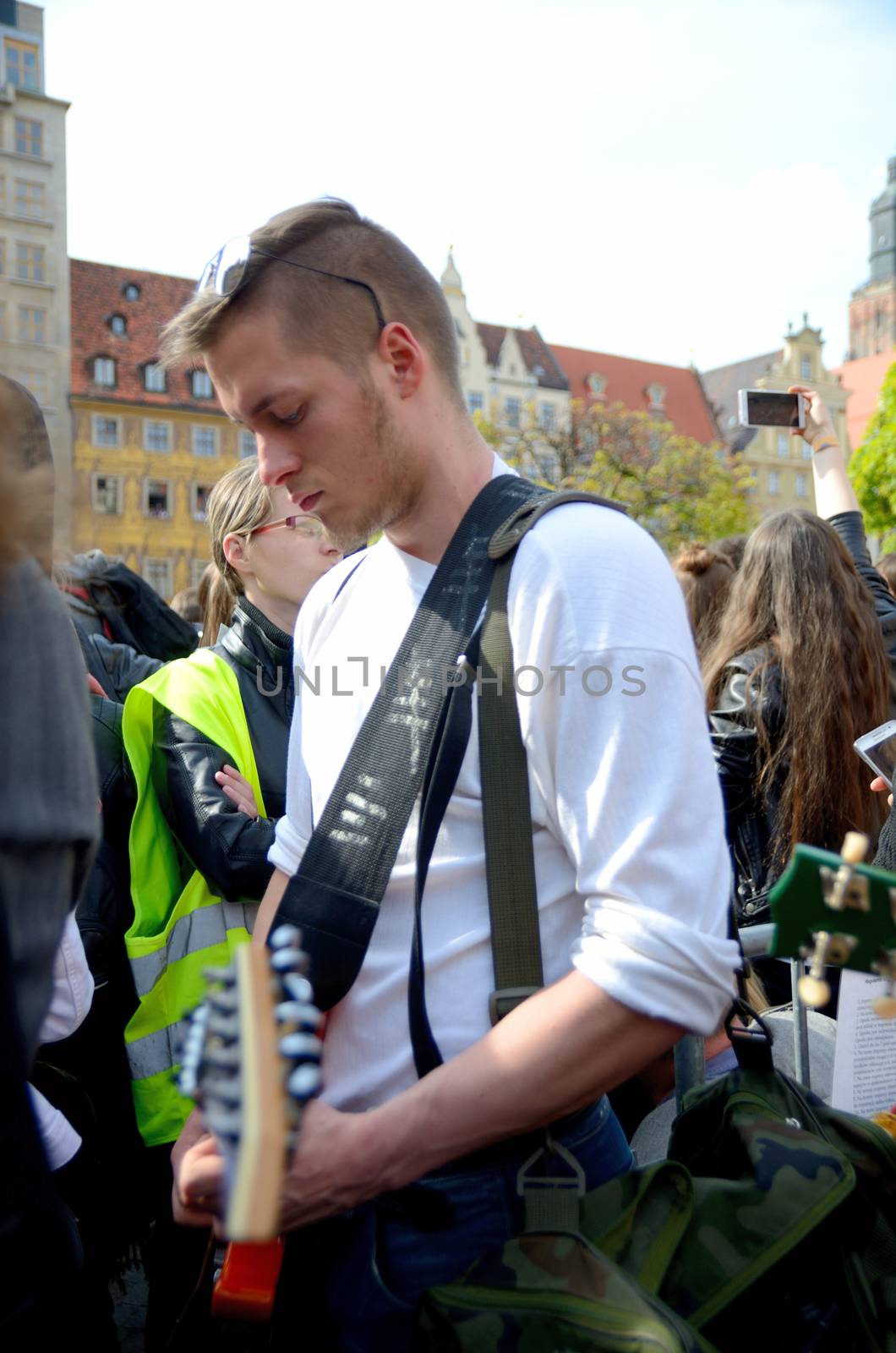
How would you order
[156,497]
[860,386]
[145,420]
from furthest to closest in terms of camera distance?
[860,386] < [156,497] < [145,420]

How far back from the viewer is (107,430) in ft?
145

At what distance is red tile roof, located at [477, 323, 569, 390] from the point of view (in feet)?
182

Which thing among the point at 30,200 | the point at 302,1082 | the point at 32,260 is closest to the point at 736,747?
the point at 302,1082

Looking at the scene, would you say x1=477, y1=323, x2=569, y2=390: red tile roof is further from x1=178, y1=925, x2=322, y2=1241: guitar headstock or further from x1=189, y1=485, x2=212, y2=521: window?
x1=178, y1=925, x2=322, y2=1241: guitar headstock

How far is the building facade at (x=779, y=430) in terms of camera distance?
5950cm

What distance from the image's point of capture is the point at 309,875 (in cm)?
171

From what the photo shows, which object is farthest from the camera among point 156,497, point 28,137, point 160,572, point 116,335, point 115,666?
point 160,572

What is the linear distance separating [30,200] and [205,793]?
42217 millimetres

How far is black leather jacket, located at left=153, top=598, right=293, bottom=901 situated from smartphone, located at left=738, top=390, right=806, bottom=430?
7.31 ft

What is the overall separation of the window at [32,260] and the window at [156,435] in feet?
21.9

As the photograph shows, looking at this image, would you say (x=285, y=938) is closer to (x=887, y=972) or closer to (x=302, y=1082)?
(x=302, y=1082)

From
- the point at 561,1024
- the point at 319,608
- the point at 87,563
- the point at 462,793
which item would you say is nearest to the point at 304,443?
the point at 319,608

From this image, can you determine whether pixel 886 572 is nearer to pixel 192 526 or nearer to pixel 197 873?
pixel 197 873

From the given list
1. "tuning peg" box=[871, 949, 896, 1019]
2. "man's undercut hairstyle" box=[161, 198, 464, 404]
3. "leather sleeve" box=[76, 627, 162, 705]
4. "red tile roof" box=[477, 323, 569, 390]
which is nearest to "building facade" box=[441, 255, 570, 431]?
"red tile roof" box=[477, 323, 569, 390]
